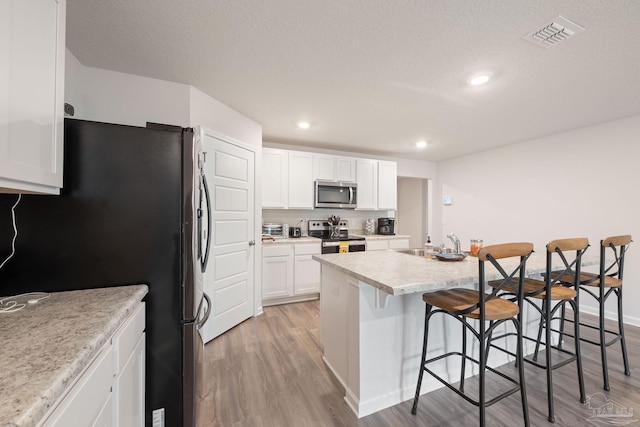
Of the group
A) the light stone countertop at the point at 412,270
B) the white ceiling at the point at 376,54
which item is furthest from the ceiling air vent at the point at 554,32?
the light stone countertop at the point at 412,270

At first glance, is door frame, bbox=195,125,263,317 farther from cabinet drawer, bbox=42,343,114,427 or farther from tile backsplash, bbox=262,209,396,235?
cabinet drawer, bbox=42,343,114,427

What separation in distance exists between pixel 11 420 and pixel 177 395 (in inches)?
42.0

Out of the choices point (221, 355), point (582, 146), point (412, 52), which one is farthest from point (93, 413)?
point (582, 146)

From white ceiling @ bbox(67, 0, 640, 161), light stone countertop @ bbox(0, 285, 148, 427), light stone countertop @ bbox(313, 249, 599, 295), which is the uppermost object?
white ceiling @ bbox(67, 0, 640, 161)

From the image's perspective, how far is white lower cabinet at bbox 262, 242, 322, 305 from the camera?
3504 millimetres

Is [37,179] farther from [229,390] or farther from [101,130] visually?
[229,390]

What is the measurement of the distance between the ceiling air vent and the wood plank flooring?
2371mm

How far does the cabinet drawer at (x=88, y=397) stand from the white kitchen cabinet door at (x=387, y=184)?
13.9 feet

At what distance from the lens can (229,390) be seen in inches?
73.4

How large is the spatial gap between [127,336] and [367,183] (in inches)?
157

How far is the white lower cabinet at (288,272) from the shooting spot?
3.50 m

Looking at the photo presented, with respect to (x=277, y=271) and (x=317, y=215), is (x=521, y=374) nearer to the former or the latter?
(x=277, y=271)

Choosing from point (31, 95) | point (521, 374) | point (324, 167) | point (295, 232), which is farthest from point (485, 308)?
point (324, 167)

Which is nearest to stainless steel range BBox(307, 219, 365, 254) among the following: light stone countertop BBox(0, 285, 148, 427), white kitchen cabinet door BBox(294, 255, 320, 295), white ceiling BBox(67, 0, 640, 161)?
white kitchen cabinet door BBox(294, 255, 320, 295)
